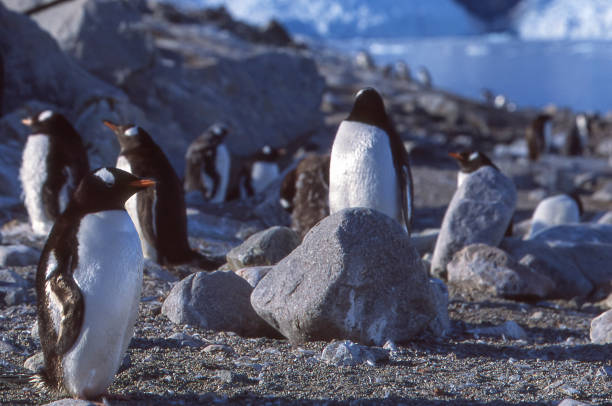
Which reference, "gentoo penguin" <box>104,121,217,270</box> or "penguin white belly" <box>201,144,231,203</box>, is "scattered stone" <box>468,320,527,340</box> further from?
"penguin white belly" <box>201,144,231,203</box>

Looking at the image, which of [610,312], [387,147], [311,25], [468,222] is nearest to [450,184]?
[468,222]

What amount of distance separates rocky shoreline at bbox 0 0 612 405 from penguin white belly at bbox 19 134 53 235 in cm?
18

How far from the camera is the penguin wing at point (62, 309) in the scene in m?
2.89

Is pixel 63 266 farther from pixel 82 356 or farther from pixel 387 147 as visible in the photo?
pixel 387 147

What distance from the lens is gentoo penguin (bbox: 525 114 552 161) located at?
16.3m

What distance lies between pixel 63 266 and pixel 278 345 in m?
1.22

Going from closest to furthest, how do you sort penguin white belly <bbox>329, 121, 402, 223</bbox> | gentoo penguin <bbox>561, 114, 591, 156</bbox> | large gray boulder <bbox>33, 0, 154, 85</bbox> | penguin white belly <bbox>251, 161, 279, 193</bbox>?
penguin white belly <bbox>329, 121, 402, 223</bbox>
penguin white belly <bbox>251, 161, 279, 193</bbox>
large gray boulder <bbox>33, 0, 154, 85</bbox>
gentoo penguin <bbox>561, 114, 591, 156</bbox>

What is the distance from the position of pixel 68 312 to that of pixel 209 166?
23.2 feet

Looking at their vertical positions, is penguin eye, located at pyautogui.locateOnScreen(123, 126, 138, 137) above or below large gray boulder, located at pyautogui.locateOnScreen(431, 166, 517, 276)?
above

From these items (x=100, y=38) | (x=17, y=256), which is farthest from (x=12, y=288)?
(x=100, y=38)

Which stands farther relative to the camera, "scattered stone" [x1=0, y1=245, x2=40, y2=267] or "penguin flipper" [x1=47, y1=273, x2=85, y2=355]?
"scattered stone" [x1=0, y1=245, x2=40, y2=267]

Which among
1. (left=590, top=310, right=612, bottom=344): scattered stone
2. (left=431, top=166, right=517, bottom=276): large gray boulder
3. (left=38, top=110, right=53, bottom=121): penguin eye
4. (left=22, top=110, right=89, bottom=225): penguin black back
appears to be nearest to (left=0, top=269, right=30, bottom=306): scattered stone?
(left=22, top=110, right=89, bottom=225): penguin black back

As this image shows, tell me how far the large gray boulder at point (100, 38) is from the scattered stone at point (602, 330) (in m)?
8.35

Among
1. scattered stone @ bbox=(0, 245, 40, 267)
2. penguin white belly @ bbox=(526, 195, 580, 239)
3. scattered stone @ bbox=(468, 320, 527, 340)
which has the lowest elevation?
penguin white belly @ bbox=(526, 195, 580, 239)
